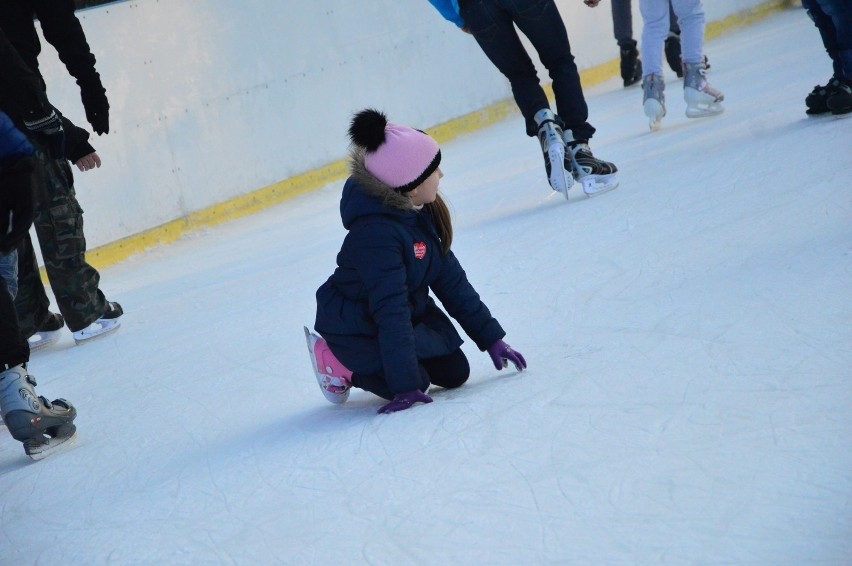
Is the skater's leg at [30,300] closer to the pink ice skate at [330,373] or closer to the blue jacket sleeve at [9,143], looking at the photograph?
the blue jacket sleeve at [9,143]

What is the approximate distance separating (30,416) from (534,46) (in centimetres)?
220

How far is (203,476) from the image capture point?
2.07 meters

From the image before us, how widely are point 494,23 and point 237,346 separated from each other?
154 centimetres

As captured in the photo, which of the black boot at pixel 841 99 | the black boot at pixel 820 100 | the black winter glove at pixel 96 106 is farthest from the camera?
the black boot at pixel 820 100

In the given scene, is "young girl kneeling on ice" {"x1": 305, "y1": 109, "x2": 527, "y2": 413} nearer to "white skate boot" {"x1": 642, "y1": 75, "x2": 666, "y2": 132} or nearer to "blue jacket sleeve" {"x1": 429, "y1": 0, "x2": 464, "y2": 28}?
"blue jacket sleeve" {"x1": 429, "y1": 0, "x2": 464, "y2": 28}

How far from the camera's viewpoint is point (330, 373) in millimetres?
2354

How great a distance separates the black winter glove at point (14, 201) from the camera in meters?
2.27

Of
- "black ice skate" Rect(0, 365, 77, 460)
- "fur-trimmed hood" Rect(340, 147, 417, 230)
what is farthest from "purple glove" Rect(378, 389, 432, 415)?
"black ice skate" Rect(0, 365, 77, 460)

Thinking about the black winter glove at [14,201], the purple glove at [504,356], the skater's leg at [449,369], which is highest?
the black winter glove at [14,201]

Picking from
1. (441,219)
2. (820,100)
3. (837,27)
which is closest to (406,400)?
(441,219)

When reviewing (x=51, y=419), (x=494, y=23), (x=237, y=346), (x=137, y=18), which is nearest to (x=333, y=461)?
(x=51, y=419)

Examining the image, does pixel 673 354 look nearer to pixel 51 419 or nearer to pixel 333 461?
pixel 333 461

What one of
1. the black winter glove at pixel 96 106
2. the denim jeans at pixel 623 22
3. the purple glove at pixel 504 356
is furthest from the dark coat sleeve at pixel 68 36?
the denim jeans at pixel 623 22

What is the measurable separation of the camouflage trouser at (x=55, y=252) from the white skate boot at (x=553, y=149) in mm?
1664
